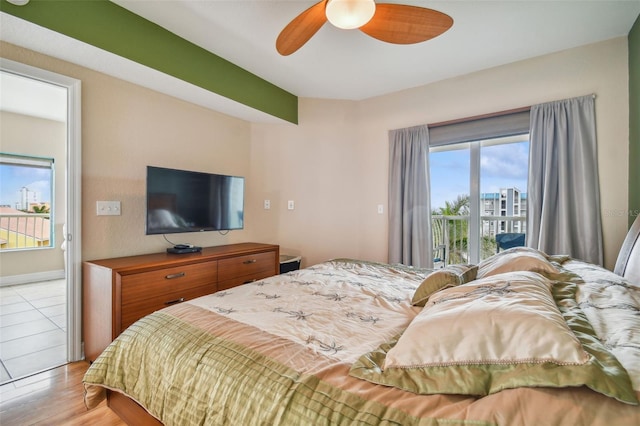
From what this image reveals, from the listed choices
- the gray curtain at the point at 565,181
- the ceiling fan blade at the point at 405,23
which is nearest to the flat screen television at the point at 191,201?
the ceiling fan blade at the point at 405,23

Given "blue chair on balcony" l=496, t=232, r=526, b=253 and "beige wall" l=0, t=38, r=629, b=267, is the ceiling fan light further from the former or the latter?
"blue chair on balcony" l=496, t=232, r=526, b=253

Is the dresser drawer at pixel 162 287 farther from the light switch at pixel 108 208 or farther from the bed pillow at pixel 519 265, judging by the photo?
the bed pillow at pixel 519 265

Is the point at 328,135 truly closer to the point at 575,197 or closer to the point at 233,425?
the point at 575,197

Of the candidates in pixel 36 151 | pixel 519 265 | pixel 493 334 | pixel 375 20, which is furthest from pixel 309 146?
Result: pixel 36 151

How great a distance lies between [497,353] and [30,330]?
3.83 m

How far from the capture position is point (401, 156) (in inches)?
132

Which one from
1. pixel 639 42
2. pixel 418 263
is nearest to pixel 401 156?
pixel 418 263

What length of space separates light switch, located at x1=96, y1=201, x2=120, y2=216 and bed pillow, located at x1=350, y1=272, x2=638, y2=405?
2437 mm

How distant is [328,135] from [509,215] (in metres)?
2.25

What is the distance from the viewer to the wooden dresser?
1.95m

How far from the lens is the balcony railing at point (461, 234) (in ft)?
9.93

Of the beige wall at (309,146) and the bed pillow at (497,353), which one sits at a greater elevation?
the beige wall at (309,146)

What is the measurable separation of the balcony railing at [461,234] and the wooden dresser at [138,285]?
2.35 m

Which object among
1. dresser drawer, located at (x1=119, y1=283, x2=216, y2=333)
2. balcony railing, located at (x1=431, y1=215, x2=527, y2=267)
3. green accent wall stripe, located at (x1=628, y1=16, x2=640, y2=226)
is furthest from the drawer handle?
green accent wall stripe, located at (x1=628, y1=16, x2=640, y2=226)
